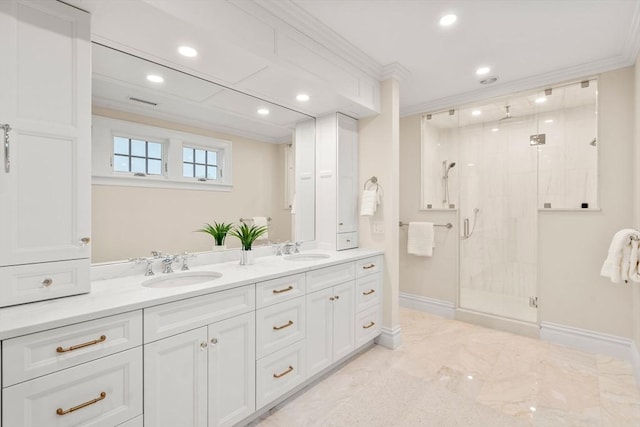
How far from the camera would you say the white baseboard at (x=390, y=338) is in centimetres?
273

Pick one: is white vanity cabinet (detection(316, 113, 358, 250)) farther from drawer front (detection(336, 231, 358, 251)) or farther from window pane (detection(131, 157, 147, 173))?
window pane (detection(131, 157, 147, 173))

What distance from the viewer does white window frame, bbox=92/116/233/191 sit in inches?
67.7

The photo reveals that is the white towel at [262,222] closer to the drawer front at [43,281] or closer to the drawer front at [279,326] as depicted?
the drawer front at [279,326]

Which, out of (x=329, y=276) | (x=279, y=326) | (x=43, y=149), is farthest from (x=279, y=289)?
(x=43, y=149)

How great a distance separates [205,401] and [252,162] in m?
1.66

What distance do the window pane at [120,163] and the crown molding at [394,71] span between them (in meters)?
2.20

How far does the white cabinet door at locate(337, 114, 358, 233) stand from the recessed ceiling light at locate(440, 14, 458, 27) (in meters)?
1.07

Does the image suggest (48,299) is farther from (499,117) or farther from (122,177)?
(499,117)

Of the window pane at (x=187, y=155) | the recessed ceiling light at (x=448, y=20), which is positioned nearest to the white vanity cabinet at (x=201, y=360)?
the window pane at (x=187, y=155)

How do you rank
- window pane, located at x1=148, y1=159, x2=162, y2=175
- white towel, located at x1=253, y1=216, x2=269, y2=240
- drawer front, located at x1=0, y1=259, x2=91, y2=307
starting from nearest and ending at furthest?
drawer front, located at x1=0, y1=259, x2=91, y2=307 → window pane, located at x1=148, y1=159, x2=162, y2=175 → white towel, located at x1=253, y1=216, x2=269, y2=240

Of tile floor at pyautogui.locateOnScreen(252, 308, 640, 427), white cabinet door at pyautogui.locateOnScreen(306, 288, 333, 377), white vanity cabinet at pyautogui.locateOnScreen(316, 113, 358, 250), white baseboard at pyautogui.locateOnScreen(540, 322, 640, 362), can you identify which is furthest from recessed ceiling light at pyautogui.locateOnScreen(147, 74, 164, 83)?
white baseboard at pyautogui.locateOnScreen(540, 322, 640, 362)

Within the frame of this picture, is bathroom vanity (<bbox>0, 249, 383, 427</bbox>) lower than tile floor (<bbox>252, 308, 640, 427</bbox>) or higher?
higher

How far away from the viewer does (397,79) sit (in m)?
2.78

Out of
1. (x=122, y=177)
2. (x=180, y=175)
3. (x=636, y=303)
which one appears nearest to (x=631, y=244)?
(x=636, y=303)
